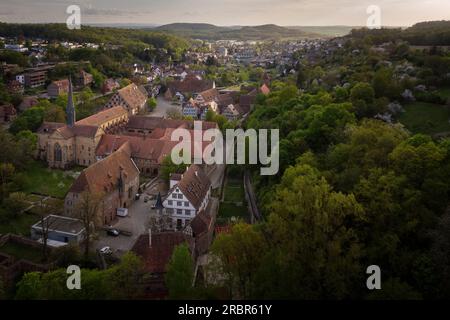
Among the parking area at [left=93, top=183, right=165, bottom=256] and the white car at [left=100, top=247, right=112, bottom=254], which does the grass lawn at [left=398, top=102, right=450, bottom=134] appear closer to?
the parking area at [left=93, top=183, right=165, bottom=256]

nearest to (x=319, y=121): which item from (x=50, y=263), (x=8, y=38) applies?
(x=50, y=263)

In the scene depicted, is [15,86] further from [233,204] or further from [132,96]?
[233,204]

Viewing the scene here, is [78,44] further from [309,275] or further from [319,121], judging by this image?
[309,275]

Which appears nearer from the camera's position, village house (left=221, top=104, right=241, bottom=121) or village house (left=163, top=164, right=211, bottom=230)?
village house (left=163, top=164, right=211, bottom=230)

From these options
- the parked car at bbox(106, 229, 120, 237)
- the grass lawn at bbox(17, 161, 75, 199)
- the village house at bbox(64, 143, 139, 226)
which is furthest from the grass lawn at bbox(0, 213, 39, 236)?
the parked car at bbox(106, 229, 120, 237)

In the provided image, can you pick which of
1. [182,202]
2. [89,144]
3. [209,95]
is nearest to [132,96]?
[209,95]
